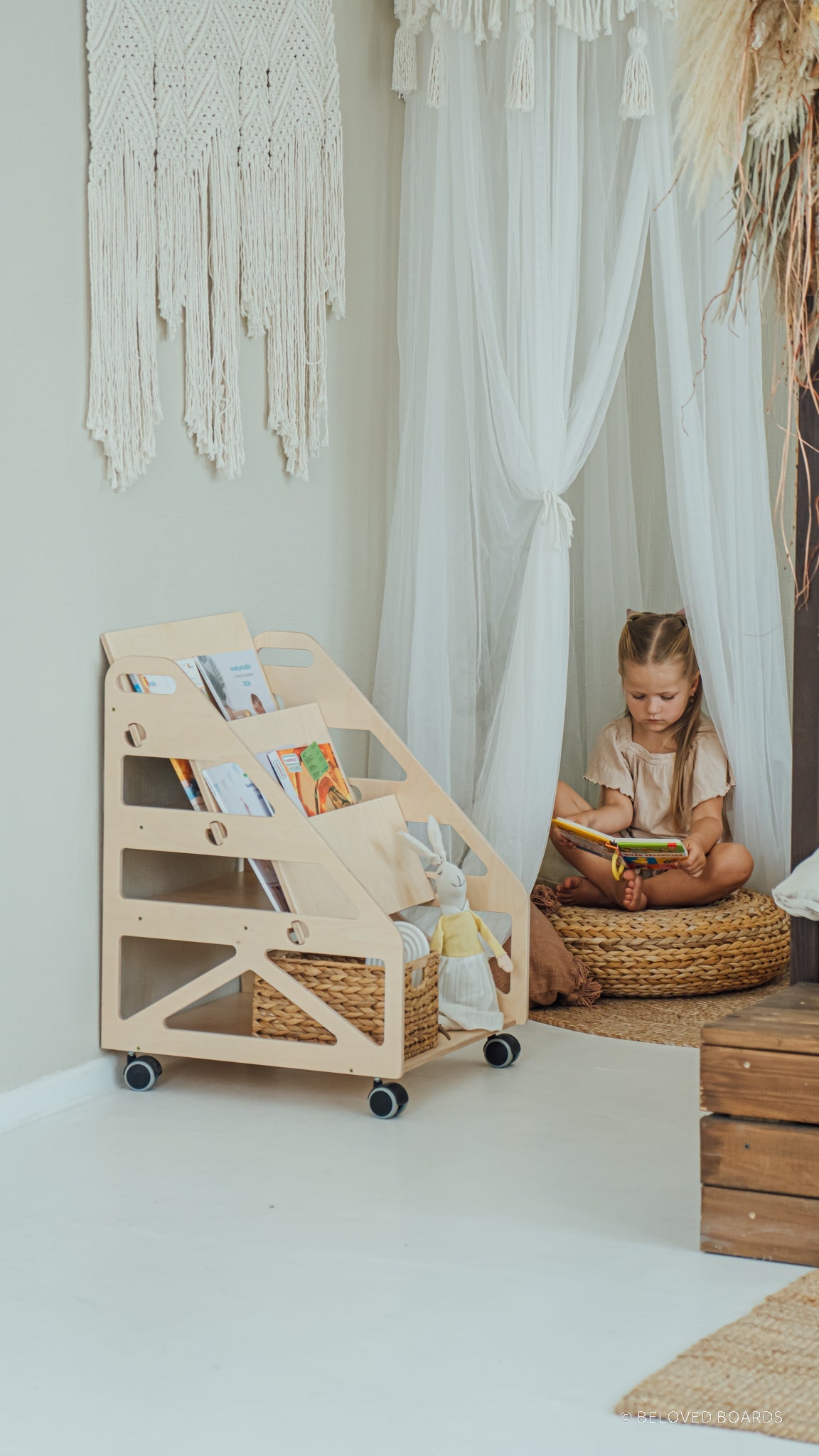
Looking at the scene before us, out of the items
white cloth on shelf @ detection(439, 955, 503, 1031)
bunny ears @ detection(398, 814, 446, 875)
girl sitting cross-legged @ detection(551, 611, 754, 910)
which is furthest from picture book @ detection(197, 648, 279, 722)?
girl sitting cross-legged @ detection(551, 611, 754, 910)

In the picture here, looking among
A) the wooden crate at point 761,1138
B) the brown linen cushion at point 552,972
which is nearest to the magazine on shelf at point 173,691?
the brown linen cushion at point 552,972

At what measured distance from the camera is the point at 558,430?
10.4 feet

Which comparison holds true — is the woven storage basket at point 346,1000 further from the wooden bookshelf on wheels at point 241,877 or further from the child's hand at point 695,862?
the child's hand at point 695,862

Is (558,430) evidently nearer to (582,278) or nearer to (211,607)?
(582,278)

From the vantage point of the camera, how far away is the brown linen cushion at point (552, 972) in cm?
324

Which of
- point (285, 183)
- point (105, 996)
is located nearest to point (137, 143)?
point (285, 183)

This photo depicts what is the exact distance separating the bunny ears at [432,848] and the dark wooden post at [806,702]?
0.80 m

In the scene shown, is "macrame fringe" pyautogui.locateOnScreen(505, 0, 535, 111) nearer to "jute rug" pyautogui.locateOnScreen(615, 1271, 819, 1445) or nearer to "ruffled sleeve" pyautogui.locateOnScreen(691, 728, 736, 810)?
"ruffled sleeve" pyautogui.locateOnScreen(691, 728, 736, 810)

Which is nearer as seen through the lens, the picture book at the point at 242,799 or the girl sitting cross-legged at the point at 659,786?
the picture book at the point at 242,799

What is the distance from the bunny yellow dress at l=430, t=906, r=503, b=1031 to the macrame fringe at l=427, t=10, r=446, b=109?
66.8 inches

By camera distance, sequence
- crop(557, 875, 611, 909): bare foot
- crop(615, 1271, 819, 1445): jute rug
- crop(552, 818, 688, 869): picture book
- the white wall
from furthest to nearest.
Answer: crop(557, 875, 611, 909): bare foot, crop(552, 818, 688, 869): picture book, the white wall, crop(615, 1271, 819, 1445): jute rug

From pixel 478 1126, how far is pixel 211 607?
3.70 ft

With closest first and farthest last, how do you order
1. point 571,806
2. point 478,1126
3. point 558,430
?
1. point 478,1126
2. point 558,430
3. point 571,806

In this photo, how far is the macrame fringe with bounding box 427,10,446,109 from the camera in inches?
126
